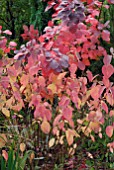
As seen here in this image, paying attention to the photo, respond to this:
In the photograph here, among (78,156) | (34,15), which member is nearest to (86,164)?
(78,156)

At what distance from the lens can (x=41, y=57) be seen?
7.04 ft

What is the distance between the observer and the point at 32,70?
7.17 feet

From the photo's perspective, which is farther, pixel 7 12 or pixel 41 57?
pixel 7 12

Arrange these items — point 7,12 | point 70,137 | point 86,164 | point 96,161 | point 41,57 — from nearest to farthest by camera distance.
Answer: point 41,57 → point 70,137 → point 86,164 → point 96,161 → point 7,12

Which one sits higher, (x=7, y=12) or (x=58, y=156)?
(x=7, y=12)

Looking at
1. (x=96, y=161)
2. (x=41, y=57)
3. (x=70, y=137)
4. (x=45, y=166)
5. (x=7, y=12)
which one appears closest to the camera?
(x=41, y=57)

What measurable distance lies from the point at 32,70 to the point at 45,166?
1.05 m

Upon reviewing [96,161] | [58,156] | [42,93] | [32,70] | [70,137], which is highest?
[32,70]

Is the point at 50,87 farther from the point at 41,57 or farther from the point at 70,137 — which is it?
the point at 70,137

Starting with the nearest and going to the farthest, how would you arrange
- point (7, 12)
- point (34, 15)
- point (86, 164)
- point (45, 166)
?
point (45, 166)
point (86, 164)
point (34, 15)
point (7, 12)

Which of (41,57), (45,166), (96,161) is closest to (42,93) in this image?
(41,57)

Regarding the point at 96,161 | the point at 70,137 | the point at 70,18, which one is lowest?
the point at 96,161

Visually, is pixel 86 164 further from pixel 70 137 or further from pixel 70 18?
pixel 70 18

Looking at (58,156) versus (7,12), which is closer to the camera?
(58,156)
